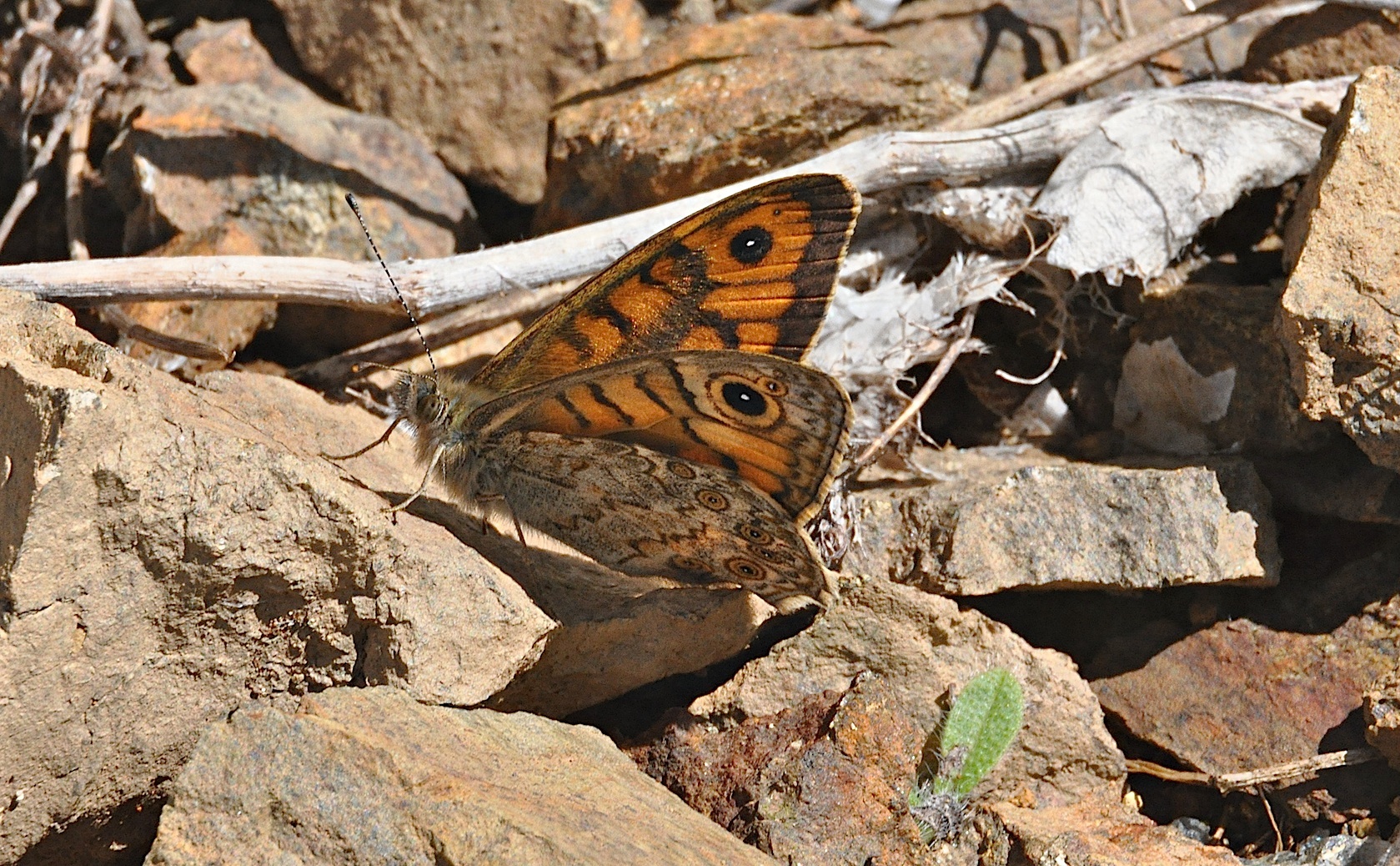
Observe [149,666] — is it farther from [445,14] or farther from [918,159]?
[445,14]

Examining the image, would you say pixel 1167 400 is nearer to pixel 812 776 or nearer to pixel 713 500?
pixel 713 500

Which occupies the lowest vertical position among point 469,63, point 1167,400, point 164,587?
point 1167,400

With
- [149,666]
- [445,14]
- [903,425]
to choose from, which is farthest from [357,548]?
[445,14]

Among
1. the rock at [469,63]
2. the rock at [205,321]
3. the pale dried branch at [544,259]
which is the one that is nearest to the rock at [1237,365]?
the pale dried branch at [544,259]

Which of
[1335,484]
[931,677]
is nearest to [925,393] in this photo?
[931,677]

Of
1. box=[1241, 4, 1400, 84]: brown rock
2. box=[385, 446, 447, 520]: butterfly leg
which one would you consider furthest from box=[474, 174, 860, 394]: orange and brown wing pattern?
box=[1241, 4, 1400, 84]: brown rock

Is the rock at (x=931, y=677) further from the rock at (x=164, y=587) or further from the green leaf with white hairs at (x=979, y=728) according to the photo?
the rock at (x=164, y=587)

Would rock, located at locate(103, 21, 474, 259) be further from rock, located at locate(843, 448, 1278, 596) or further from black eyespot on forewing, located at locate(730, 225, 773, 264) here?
rock, located at locate(843, 448, 1278, 596)
